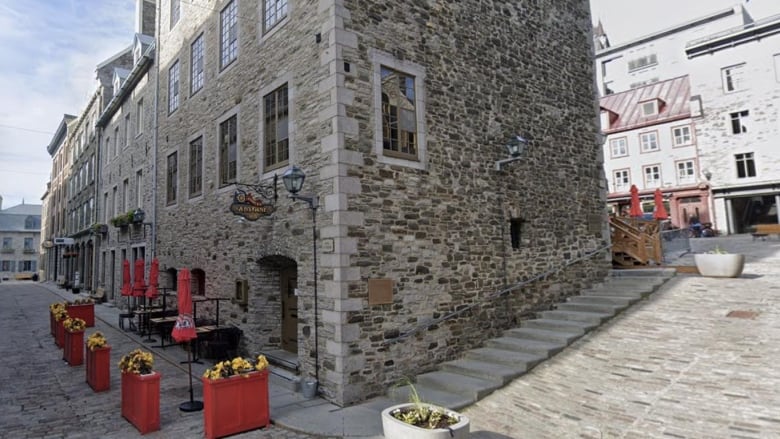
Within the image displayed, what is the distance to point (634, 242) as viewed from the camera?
1323 centimetres

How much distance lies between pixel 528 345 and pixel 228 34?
10.7 meters

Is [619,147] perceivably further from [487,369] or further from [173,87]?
[487,369]

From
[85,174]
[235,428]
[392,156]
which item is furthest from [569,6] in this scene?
[85,174]

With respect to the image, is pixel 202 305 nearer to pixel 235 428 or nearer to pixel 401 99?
pixel 235 428

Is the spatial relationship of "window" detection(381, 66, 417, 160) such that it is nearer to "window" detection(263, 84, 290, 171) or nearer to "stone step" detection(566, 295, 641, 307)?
"window" detection(263, 84, 290, 171)

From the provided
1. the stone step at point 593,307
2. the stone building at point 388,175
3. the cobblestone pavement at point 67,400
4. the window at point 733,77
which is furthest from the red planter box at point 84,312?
the window at point 733,77

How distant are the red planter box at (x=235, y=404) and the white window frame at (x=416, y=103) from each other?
420cm

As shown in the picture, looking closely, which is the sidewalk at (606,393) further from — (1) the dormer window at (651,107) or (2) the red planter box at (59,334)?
(1) the dormer window at (651,107)

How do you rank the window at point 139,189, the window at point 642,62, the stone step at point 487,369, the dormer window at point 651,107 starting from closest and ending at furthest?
1. the stone step at point 487,369
2. the window at point 139,189
3. the dormer window at point 651,107
4. the window at point 642,62

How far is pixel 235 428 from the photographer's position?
6.12 metres

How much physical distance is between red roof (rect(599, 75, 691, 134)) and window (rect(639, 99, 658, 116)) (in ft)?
0.59

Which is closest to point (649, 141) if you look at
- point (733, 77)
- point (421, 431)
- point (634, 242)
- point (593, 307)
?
point (733, 77)

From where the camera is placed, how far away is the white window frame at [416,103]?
8062mm

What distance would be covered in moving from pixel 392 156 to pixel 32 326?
1541 cm
